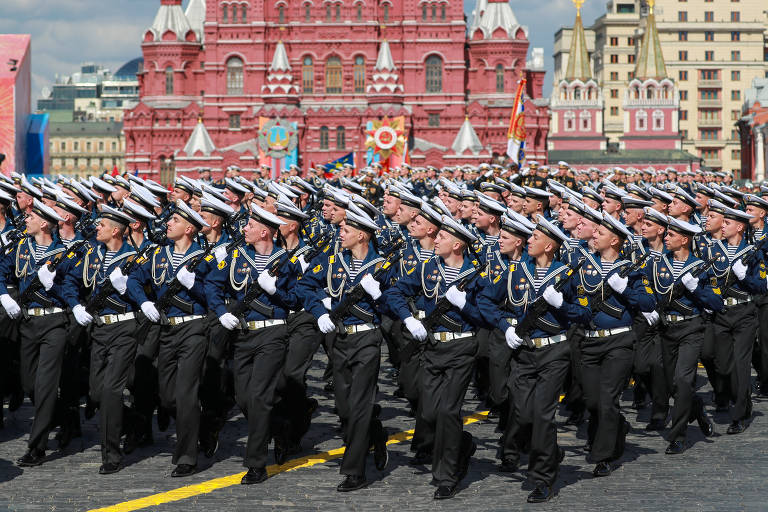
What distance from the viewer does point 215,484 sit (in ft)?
30.6

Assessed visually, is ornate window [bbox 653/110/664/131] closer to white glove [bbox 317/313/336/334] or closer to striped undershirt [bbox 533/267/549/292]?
striped undershirt [bbox 533/267/549/292]

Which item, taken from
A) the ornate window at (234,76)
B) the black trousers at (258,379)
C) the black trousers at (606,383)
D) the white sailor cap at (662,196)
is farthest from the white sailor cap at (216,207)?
the ornate window at (234,76)

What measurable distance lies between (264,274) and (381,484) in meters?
1.97

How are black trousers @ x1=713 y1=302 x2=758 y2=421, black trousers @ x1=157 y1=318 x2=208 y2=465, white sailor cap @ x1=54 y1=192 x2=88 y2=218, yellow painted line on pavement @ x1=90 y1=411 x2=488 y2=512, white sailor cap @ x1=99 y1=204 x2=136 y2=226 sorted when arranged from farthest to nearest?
white sailor cap @ x1=54 y1=192 x2=88 y2=218, black trousers @ x1=713 y1=302 x2=758 y2=421, white sailor cap @ x1=99 y1=204 x2=136 y2=226, black trousers @ x1=157 y1=318 x2=208 y2=465, yellow painted line on pavement @ x1=90 y1=411 x2=488 y2=512

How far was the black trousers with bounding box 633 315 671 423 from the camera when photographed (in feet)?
36.8

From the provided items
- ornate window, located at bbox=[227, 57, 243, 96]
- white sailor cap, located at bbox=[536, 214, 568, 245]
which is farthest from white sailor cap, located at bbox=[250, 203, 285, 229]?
ornate window, located at bbox=[227, 57, 243, 96]

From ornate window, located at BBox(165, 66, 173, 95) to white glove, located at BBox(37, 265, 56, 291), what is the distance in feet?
239

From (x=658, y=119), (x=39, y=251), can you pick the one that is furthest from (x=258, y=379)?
(x=658, y=119)

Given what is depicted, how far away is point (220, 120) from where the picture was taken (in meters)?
77.9

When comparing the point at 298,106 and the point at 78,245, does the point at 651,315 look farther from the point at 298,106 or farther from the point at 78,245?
the point at 298,106

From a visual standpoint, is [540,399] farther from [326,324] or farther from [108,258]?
[108,258]

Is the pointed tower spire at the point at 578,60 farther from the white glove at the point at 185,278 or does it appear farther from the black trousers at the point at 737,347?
the white glove at the point at 185,278

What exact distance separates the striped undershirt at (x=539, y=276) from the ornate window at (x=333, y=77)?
230ft

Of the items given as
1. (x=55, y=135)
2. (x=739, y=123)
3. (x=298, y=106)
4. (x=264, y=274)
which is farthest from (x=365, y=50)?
(x=55, y=135)
